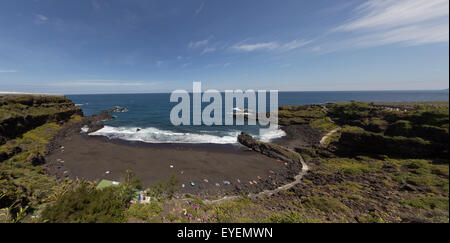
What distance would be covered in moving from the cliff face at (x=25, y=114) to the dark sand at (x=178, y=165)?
9.52m

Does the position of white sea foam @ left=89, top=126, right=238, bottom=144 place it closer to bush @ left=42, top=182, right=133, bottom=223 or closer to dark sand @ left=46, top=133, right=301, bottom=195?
dark sand @ left=46, top=133, right=301, bottom=195

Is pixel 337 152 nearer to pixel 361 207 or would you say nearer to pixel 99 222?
pixel 361 207

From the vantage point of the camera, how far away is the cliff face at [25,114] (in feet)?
93.0

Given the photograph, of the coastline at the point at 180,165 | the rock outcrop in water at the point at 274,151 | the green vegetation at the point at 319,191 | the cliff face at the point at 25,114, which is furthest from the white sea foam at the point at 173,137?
the cliff face at the point at 25,114

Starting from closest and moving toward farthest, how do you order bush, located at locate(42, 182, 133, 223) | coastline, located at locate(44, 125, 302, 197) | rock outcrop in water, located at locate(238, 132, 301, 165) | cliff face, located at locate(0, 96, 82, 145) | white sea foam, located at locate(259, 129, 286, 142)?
1. bush, located at locate(42, 182, 133, 223)
2. coastline, located at locate(44, 125, 302, 197)
3. rock outcrop in water, located at locate(238, 132, 301, 165)
4. cliff face, located at locate(0, 96, 82, 145)
5. white sea foam, located at locate(259, 129, 286, 142)

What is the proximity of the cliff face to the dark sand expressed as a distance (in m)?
9.52

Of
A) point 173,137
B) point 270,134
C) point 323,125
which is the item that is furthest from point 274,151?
point 323,125

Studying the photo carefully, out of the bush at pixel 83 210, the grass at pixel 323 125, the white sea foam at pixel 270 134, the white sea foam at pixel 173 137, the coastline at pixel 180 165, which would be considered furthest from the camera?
the grass at pixel 323 125

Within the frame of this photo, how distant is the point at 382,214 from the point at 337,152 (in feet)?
62.2

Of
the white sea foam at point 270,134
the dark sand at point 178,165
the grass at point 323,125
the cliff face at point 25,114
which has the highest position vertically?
the cliff face at point 25,114

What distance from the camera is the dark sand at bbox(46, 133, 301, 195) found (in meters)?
18.1

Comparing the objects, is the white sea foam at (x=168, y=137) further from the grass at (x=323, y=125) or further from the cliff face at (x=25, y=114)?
the grass at (x=323, y=125)

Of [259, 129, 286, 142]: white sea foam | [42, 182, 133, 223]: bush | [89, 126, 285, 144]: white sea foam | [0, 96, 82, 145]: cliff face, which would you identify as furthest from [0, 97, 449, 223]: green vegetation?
[89, 126, 285, 144]: white sea foam
